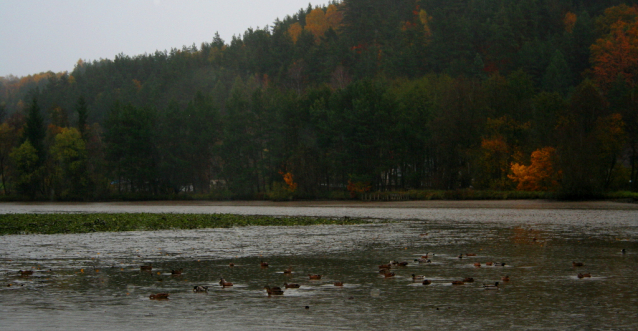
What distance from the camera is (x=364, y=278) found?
60.2ft

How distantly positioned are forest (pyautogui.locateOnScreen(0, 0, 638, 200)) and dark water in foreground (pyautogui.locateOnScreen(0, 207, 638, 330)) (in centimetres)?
5329

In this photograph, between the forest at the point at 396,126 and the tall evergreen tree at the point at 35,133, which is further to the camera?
the tall evergreen tree at the point at 35,133

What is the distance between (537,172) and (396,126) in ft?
87.6

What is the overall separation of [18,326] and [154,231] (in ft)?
88.2

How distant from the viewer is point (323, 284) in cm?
1720

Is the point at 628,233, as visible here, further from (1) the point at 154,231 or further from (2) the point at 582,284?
(1) the point at 154,231

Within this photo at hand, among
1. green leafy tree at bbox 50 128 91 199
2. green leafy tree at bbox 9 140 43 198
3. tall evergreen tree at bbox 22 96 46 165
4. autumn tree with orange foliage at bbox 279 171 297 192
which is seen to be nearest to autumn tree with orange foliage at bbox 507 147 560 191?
autumn tree with orange foliage at bbox 279 171 297 192

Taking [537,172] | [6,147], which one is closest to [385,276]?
[537,172]

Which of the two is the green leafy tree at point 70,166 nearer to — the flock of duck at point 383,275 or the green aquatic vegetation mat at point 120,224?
the green aquatic vegetation mat at point 120,224

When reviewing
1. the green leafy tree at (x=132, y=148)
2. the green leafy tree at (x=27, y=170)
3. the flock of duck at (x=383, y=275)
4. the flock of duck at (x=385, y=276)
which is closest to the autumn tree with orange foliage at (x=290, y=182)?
the green leafy tree at (x=132, y=148)

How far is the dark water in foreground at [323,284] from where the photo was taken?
42.0ft

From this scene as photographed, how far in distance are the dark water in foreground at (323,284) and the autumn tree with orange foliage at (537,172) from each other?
52491mm

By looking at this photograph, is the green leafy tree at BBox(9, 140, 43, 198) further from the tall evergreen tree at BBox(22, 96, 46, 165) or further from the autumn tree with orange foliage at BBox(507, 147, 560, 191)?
the autumn tree with orange foliage at BBox(507, 147, 560, 191)

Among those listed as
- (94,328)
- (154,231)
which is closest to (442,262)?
(94,328)
